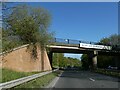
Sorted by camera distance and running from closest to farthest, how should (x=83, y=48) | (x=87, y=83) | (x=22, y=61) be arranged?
(x=87, y=83) → (x=22, y=61) → (x=83, y=48)

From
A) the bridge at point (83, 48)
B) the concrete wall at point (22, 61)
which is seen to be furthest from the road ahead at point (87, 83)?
the bridge at point (83, 48)

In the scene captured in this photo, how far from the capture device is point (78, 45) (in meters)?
74.5

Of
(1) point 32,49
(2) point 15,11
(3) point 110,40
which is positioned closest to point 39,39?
(1) point 32,49

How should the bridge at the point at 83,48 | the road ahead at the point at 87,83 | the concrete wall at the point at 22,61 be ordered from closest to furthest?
the road ahead at the point at 87,83 → the concrete wall at the point at 22,61 → the bridge at the point at 83,48

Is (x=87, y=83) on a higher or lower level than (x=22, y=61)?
lower

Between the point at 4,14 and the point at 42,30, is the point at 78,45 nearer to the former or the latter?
the point at 42,30

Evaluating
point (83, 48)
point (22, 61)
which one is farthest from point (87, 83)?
point (83, 48)

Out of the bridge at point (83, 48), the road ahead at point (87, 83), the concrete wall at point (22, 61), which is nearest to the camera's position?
the road ahead at point (87, 83)

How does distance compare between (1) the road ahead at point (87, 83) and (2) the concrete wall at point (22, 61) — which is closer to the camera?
(1) the road ahead at point (87, 83)

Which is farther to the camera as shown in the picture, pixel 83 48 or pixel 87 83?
pixel 83 48

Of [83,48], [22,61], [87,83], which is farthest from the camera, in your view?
[83,48]

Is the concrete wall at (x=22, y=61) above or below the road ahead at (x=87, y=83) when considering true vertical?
above

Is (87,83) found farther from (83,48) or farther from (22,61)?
(83,48)

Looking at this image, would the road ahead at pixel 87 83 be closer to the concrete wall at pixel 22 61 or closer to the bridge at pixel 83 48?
the concrete wall at pixel 22 61
